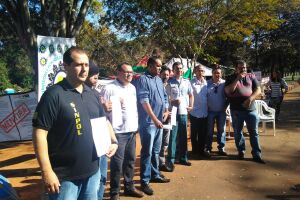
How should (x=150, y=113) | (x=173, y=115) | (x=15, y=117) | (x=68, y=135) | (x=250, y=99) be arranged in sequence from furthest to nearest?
(x=15, y=117) → (x=250, y=99) → (x=173, y=115) → (x=150, y=113) → (x=68, y=135)

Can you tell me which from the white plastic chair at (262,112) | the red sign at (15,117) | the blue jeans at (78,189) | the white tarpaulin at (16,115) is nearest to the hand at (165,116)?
the blue jeans at (78,189)

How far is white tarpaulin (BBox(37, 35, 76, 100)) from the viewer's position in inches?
237

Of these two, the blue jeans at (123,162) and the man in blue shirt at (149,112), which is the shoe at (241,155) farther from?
the blue jeans at (123,162)

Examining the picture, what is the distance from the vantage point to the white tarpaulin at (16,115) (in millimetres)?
10523

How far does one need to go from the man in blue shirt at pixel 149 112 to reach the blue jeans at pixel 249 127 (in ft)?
7.66

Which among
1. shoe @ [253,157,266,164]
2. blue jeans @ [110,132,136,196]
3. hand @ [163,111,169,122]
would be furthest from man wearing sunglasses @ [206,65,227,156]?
blue jeans @ [110,132,136,196]

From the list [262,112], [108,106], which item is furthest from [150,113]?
[262,112]

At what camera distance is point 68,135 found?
2.86 metres

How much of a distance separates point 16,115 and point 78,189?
8324mm

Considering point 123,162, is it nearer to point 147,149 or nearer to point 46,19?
point 147,149

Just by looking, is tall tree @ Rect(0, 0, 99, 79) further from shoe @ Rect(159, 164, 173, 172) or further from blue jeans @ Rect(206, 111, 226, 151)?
blue jeans @ Rect(206, 111, 226, 151)

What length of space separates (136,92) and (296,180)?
3.09 meters

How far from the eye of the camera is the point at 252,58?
140 ft

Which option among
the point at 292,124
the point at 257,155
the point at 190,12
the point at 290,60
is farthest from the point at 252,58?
the point at 257,155
